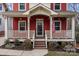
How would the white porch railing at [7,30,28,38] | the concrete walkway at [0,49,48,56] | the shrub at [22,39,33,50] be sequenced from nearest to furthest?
the concrete walkway at [0,49,48,56], the shrub at [22,39,33,50], the white porch railing at [7,30,28,38]

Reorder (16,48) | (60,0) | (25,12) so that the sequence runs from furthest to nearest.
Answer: (25,12) → (16,48) → (60,0)

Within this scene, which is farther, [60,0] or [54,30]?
[54,30]

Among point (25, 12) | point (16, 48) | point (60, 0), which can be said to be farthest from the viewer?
point (25, 12)

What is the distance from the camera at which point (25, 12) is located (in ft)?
14.3

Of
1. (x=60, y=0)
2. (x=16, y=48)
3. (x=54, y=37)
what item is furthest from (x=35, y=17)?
(x=60, y=0)

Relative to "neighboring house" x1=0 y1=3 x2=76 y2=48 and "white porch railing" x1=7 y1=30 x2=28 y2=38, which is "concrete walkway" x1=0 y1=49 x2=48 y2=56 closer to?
"neighboring house" x1=0 y1=3 x2=76 y2=48


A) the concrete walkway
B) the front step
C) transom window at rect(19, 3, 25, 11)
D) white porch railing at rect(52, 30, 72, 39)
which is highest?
transom window at rect(19, 3, 25, 11)

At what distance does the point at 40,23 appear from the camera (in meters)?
4.51

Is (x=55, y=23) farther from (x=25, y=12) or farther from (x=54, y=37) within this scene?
(x=25, y=12)

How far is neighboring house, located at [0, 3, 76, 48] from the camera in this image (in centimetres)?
426

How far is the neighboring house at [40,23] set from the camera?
426 cm

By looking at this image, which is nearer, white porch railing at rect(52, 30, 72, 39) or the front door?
white porch railing at rect(52, 30, 72, 39)

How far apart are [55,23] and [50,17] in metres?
0.17

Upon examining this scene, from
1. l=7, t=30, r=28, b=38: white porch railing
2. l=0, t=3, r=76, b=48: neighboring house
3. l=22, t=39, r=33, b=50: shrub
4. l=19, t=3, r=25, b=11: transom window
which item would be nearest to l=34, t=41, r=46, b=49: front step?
l=0, t=3, r=76, b=48: neighboring house
